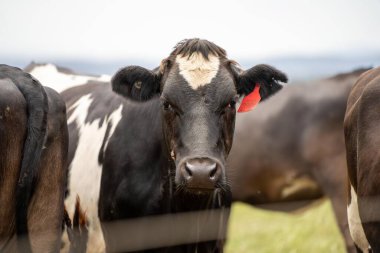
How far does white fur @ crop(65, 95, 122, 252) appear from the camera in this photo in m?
4.86

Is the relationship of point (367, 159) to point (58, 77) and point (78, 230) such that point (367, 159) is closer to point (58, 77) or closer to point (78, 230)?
point (78, 230)

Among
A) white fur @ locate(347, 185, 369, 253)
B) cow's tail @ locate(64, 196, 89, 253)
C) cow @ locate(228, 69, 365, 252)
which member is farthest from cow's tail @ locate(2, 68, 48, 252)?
cow @ locate(228, 69, 365, 252)

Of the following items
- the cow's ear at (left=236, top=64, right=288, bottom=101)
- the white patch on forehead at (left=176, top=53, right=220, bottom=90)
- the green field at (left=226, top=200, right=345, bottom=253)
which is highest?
the white patch on forehead at (left=176, top=53, right=220, bottom=90)

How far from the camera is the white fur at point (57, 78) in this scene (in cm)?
656

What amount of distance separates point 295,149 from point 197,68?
316 cm

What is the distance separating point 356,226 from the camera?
4430 millimetres

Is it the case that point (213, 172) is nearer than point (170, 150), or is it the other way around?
point (213, 172)

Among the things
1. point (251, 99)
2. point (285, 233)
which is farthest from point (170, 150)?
point (285, 233)

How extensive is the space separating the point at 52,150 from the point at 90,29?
4.57 ft

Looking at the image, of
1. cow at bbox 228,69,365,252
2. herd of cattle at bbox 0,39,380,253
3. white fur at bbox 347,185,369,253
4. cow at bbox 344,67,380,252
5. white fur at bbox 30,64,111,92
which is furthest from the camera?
cow at bbox 228,69,365,252

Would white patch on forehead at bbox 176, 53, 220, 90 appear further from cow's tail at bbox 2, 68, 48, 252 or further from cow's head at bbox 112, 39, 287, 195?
cow's tail at bbox 2, 68, 48, 252

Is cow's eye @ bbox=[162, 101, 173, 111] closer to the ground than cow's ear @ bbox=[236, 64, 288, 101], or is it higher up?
closer to the ground

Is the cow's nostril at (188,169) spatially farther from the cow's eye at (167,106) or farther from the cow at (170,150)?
the cow's eye at (167,106)

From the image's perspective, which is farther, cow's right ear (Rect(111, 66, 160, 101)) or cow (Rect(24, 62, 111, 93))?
cow (Rect(24, 62, 111, 93))
